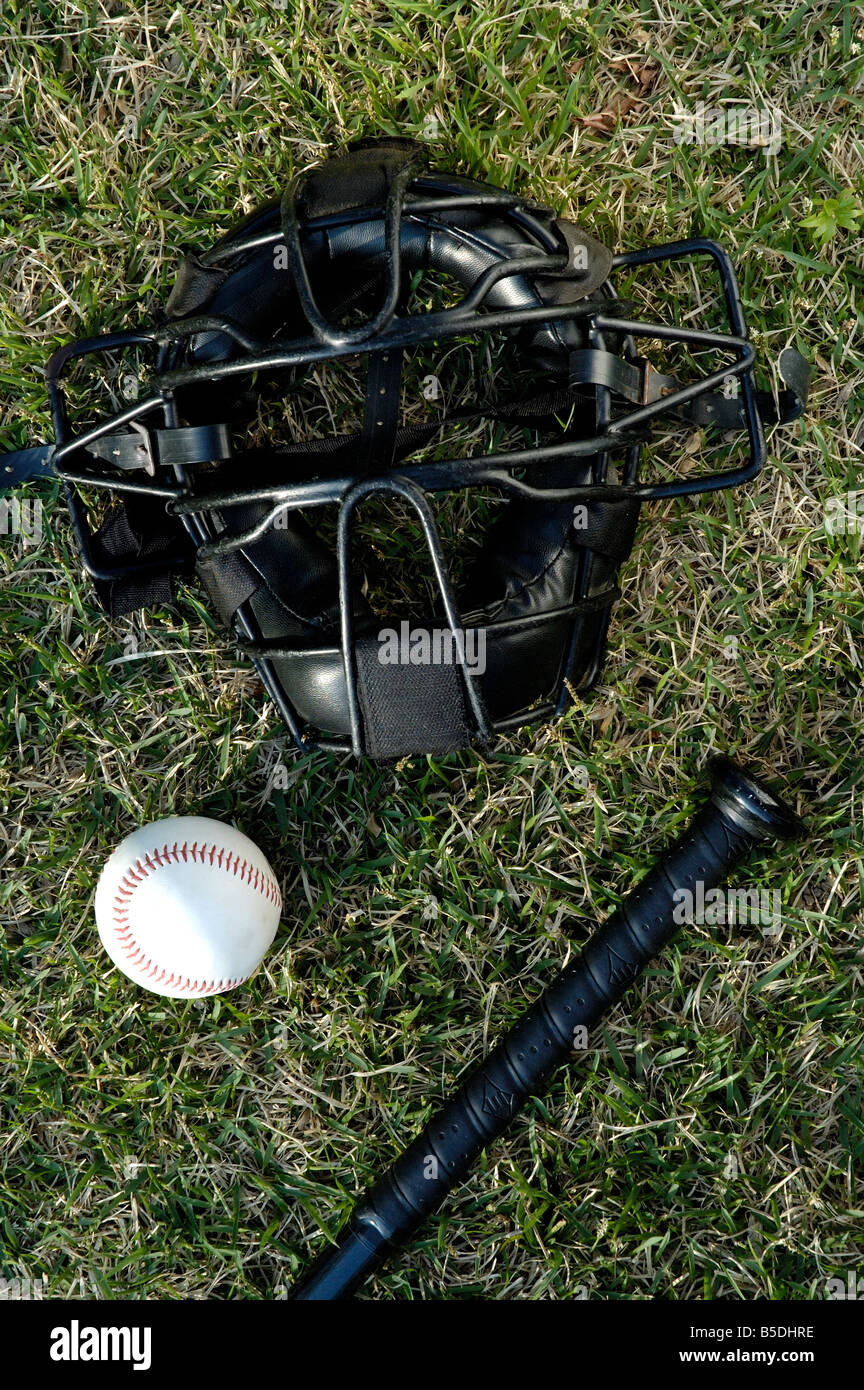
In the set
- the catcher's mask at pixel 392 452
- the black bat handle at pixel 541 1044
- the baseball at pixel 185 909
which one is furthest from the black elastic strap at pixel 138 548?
the black bat handle at pixel 541 1044

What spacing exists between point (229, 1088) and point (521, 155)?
233 cm

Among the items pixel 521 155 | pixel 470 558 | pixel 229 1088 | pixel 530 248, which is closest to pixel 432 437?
pixel 470 558

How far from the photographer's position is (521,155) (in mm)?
2447

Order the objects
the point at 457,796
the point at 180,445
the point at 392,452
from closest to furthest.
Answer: the point at 180,445 < the point at 392,452 < the point at 457,796

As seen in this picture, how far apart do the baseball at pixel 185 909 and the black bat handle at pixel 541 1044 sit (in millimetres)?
593

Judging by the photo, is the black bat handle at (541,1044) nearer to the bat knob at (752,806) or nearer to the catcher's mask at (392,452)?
the bat knob at (752,806)

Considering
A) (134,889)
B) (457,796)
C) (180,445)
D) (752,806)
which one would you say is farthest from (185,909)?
(752,806)

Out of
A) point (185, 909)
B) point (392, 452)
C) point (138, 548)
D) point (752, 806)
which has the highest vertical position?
point (392, 452)

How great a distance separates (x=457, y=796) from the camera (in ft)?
8.38

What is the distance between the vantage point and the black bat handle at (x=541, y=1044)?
2371 mm

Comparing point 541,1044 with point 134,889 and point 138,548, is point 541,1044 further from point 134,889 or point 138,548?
point 138,548

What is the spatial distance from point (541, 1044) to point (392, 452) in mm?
1359

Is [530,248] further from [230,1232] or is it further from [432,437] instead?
[230,1232]

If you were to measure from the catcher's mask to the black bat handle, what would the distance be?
18.8 inches
